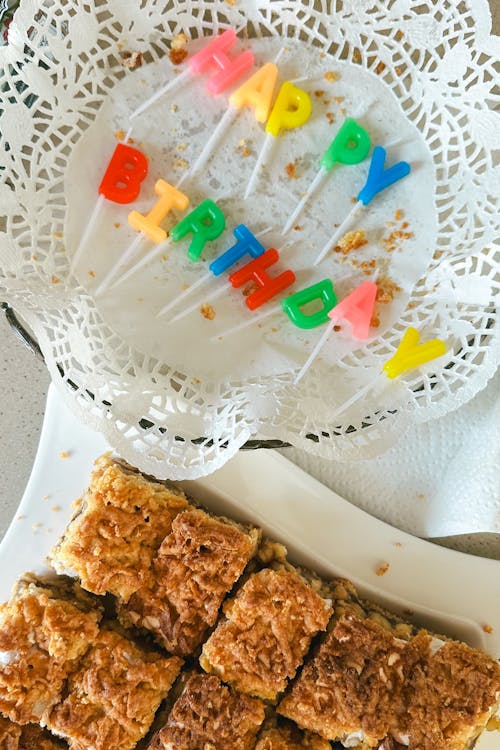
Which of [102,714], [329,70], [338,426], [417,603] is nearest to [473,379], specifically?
[338,426]

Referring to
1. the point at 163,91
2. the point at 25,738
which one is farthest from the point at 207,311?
the point at 25,738

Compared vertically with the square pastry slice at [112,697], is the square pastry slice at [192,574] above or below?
above

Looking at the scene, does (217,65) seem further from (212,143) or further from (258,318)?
(258,318)

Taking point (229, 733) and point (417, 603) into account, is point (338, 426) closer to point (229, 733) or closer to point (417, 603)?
point (417, 603)

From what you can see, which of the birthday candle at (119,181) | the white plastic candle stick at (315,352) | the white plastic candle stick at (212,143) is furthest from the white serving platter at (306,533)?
the white plastic candle stick at (212,143)

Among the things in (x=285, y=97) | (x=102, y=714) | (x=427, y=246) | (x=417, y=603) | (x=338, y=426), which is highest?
(x=285, y=97)

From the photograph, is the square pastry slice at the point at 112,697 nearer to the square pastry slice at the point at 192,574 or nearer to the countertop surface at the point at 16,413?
the square pastry slice at the point at 192,574

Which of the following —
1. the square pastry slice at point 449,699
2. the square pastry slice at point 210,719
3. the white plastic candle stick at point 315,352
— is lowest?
the square pastry slice at point 210,719
